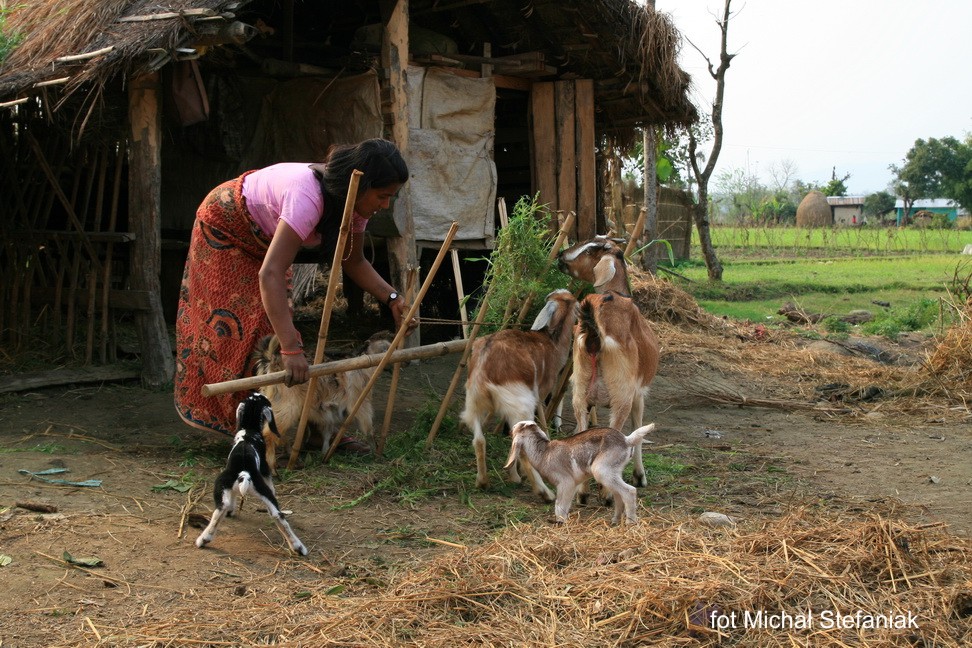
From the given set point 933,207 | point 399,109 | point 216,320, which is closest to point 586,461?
point 216,320

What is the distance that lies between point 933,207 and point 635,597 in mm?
59550

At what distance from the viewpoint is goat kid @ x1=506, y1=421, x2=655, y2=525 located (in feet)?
14.7

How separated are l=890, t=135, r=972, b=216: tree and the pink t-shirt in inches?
1852

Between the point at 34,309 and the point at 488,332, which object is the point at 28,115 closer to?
the point at 34,309

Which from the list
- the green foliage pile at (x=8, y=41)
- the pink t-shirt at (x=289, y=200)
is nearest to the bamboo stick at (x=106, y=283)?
the green foliage pile at (x=8, y=41)

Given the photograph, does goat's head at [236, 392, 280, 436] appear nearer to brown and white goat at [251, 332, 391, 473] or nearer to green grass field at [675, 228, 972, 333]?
brown and white goat at [251, 332, 391, 473]

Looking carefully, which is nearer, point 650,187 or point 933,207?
point 650,187

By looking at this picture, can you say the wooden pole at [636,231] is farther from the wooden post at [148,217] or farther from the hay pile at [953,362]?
the hay pile at [953,362]

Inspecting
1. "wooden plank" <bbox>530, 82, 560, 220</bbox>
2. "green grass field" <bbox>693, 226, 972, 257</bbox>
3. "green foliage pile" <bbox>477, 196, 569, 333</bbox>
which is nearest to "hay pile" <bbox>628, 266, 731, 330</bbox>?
"wooden plank" <bbox>530, 82, 560, 220</bbox>

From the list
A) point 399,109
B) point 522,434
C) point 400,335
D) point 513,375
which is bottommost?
point 522,434

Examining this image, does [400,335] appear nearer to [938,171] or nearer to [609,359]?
[609,359]

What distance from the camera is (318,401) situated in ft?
18.2

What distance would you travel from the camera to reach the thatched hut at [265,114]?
6938 millimetres

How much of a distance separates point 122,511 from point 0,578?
902 mm
